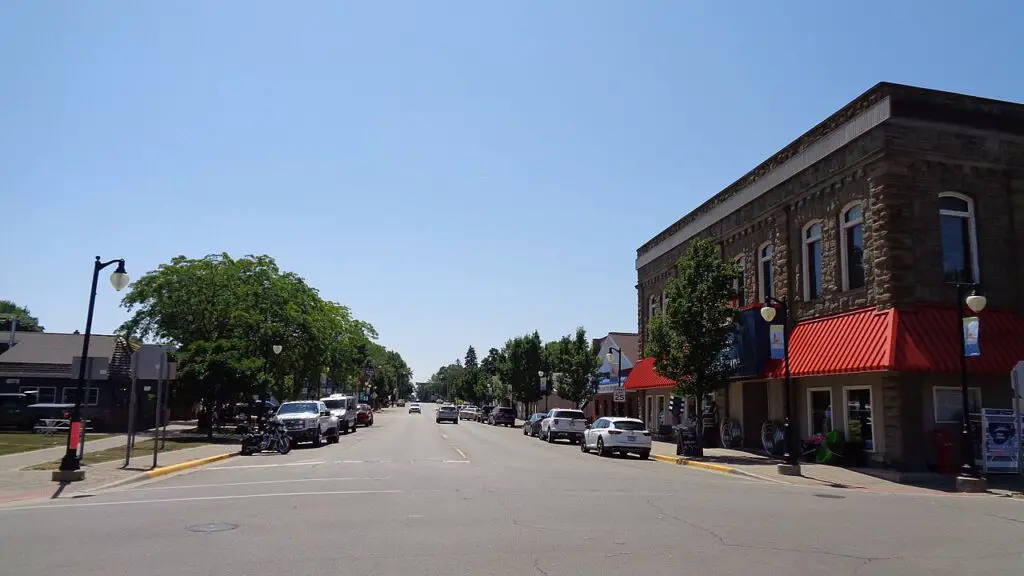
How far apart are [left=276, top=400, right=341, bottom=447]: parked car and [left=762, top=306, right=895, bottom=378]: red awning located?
1773 cm

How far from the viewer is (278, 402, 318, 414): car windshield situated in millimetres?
31094

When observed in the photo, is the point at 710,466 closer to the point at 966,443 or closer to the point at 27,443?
the point at 966,443

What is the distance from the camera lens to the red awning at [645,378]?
1381 inches

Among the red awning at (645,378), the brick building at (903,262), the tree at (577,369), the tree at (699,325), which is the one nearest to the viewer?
the brick building at (903,262)

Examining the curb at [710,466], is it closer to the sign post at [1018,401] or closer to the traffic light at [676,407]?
the sign post at [1018,401]

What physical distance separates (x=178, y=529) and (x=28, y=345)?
41.9 meters

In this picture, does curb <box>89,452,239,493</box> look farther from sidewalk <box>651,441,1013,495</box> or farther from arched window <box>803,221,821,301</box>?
arched window <box>803,221,821,301</box>

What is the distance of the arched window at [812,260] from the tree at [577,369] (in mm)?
29191

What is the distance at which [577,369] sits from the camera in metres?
53.6

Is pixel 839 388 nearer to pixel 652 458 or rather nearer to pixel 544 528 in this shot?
pixel 652 458

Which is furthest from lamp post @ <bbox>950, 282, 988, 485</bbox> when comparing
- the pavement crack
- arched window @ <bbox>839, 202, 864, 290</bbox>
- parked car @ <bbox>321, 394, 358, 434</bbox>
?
parked car @ <bbox>321, 394, 358, 434</bbox>

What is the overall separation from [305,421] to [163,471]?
10990 mm

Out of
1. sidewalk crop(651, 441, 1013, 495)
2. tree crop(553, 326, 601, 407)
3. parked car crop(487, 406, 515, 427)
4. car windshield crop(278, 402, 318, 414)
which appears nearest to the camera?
sidewalk crop(651, 441, 1013, 495)

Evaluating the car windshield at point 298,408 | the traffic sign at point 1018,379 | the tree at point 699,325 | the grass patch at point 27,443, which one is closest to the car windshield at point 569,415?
the tree at point 699,325
